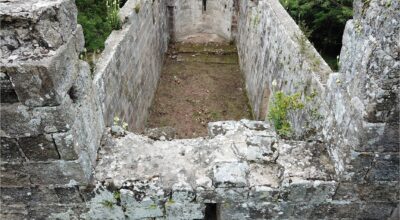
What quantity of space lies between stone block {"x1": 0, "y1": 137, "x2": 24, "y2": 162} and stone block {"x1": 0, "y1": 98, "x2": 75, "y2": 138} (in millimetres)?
67

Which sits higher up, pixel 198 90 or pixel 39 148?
pixel 39 148

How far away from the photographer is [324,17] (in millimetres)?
8703

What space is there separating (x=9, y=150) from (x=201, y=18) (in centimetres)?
1043

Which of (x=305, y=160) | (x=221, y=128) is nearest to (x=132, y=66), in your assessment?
(x=221, y=128)

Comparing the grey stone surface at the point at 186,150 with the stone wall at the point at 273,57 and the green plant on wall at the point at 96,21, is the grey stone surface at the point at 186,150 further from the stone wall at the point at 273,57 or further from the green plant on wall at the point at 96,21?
the green plant on wall at the point at 96,21

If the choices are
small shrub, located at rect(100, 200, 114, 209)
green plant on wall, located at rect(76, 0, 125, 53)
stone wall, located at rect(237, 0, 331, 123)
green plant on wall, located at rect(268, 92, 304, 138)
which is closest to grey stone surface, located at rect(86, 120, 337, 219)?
small shrub, located at rect(100, 200, 114, 209)

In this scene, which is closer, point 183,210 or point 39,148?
point 39,148

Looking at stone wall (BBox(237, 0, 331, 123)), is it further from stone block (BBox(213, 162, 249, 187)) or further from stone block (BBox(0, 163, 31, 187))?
stone block (BBox(0, 163, 31, 187))

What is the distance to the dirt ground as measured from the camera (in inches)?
314

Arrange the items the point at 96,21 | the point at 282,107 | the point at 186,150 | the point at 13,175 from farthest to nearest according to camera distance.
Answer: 1. the point at 96,21
2. the point at 282,107
3. the point at 186,150
4. the point at 13,175

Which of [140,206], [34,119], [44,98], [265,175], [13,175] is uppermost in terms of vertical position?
[44,98]

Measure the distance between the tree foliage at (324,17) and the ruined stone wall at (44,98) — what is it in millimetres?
6474

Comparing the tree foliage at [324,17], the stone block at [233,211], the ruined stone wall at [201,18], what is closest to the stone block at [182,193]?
the stone block at [233,211]

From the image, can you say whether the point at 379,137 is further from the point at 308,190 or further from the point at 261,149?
the point at 261,149
